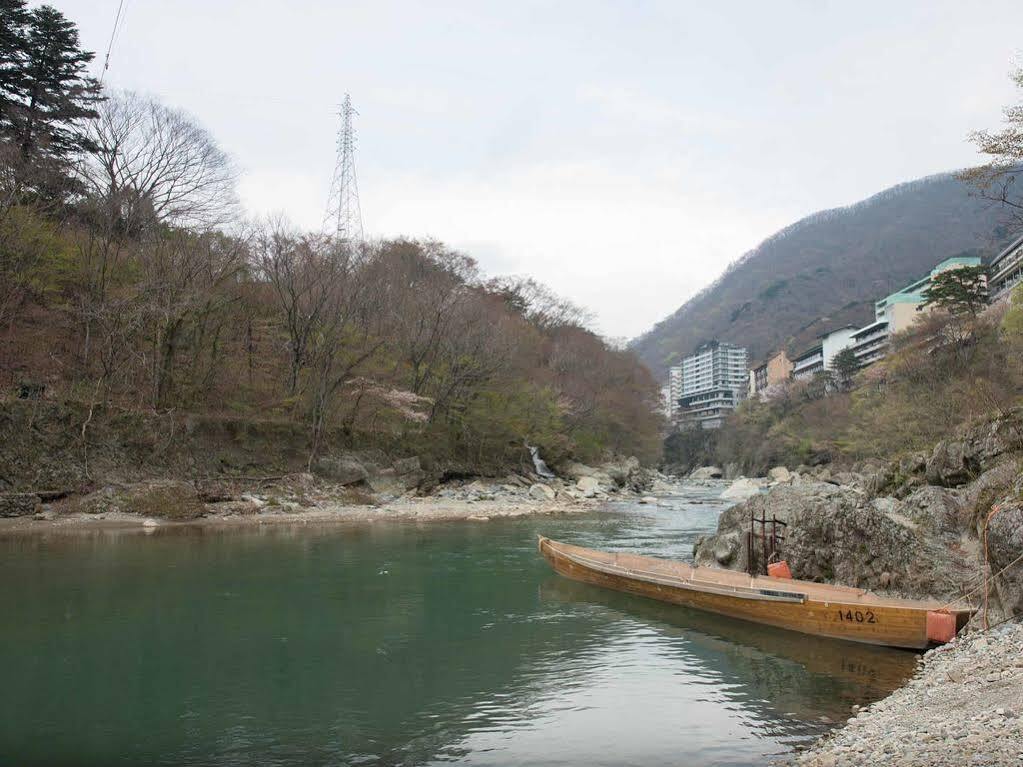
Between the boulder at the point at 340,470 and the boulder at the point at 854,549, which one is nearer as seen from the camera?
the boulder at the point at 854,549

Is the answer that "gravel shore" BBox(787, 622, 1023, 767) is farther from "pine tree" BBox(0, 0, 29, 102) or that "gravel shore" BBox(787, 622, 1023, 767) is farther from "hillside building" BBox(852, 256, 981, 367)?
"hillside building" BBox(852, 256, 981, 367)

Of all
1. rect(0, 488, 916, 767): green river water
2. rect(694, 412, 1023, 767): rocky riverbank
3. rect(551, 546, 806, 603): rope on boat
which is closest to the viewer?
rect(694, 412, 1023, 767): rocky riverbank

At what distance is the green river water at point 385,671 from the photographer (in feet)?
23.5

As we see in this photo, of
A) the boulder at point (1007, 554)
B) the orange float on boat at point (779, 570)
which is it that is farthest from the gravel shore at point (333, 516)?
the boulder at point (1007, 554)

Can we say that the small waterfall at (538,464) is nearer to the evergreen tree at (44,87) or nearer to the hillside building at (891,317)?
the evergreen tree at (44,87)

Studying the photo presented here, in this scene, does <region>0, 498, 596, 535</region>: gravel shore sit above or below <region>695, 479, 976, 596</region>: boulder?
below

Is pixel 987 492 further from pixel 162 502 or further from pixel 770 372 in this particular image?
pixel 770 372

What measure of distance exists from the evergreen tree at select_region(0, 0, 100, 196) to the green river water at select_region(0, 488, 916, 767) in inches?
916

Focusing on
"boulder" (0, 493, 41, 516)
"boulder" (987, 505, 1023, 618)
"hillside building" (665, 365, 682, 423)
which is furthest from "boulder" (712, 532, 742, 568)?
"hillside building" (665, 365, 682, 423)

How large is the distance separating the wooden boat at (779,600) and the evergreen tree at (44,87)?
1198 inches

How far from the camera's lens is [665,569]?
1502 centimetres

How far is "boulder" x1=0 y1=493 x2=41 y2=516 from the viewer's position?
913 inches

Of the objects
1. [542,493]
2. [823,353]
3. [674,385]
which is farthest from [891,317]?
[674,385]

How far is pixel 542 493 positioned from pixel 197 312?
20.6 meters
